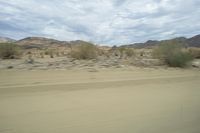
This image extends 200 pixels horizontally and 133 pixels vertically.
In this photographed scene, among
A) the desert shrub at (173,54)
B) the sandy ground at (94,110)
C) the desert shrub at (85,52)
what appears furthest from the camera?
the desert shrub at (85,52)

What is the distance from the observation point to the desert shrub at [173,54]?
25859mm

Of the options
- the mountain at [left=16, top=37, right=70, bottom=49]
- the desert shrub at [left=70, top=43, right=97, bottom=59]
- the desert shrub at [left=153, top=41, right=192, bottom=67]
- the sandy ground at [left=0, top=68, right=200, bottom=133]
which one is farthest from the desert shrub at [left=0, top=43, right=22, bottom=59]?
the mountain at [left=16, top=37, right=70, bottom=49]

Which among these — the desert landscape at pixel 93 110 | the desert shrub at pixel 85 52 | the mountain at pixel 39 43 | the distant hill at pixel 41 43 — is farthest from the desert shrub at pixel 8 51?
the mountain at pixel 39 43

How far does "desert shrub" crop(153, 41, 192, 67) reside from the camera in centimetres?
2586

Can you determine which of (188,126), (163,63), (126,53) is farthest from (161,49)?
(188,126)

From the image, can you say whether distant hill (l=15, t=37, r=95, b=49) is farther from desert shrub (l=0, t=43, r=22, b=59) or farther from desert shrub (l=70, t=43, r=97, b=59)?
desert shrub (l=70, t=43, r=97, b=59)

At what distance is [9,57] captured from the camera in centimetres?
3064

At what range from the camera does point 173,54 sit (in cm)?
2655

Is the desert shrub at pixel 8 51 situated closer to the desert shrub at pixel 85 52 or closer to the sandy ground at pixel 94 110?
the desert shrub at pixel 85 52

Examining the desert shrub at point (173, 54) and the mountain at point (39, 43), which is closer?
the desert shrub at point (173, 54)

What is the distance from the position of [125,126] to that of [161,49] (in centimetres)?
2289

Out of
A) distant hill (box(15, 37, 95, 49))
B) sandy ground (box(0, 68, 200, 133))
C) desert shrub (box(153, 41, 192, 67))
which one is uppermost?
distant hill (box(15, 37, 95, 49))

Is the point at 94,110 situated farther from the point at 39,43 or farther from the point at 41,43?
the point at 41,43

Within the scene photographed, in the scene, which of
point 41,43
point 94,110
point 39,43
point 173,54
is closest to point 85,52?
point 173,54
